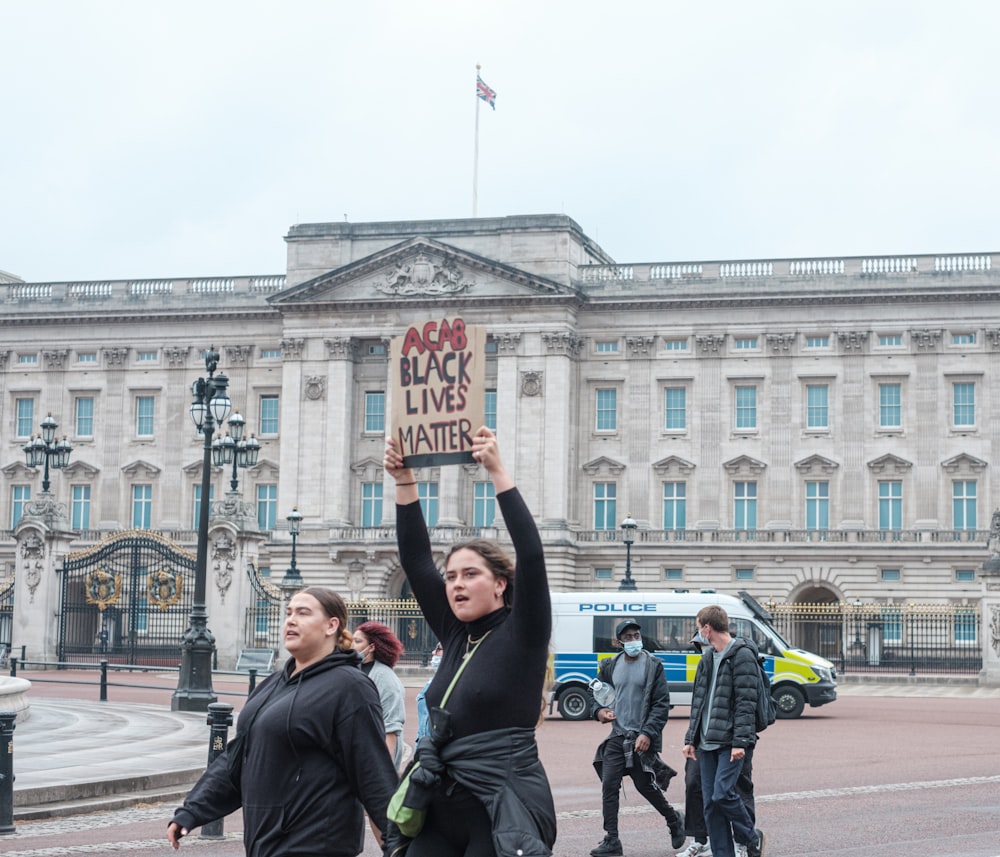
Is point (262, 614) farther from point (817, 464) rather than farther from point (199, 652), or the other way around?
point (817, 464)

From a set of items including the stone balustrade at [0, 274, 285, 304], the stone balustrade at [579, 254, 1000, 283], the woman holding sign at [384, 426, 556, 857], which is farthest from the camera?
the stone balustrade at [0, 274, 285, 304]

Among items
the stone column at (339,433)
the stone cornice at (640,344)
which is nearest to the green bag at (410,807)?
the stone column at (339,433)

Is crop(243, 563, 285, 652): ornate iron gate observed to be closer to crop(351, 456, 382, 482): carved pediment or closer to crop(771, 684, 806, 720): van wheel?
crop(771, 684, 806, 720): van wheel

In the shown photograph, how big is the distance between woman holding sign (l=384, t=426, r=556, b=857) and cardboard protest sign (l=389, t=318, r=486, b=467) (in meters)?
0.14

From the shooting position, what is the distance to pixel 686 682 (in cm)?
3194

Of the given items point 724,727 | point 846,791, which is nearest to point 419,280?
point 846,791

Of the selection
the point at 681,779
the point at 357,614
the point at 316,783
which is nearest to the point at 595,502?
the point at 357,614

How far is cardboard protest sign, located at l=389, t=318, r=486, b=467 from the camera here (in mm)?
6617

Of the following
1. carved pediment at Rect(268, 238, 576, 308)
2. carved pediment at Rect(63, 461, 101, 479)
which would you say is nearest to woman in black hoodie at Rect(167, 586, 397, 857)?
carved pediment at Rect(268, 238, 576, 308)

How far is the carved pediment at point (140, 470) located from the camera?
71.8 meters

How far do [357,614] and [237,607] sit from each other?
30.1 ft

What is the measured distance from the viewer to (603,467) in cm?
6775

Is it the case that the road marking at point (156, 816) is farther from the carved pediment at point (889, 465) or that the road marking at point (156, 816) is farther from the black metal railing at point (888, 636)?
the carved pediment at point (889, 465)

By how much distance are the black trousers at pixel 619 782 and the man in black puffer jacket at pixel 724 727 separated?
1.35m
